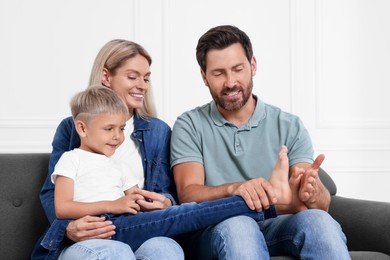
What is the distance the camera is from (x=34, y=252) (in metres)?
2.04

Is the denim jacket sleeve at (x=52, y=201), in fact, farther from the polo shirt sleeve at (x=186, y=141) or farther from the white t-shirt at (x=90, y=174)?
the polo shirt sleeve at (x=186, y=141)

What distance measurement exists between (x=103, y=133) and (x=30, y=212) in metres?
0.51

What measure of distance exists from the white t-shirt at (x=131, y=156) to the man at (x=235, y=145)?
0.13 meters

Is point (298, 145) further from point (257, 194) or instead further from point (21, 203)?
point (21, 203)

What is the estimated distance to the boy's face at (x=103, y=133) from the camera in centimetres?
197

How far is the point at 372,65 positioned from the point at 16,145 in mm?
2006

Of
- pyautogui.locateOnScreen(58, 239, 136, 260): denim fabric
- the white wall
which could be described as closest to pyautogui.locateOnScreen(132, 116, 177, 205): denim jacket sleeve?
pyautogui.locateOnScreen(58, 239, 136, 260): denim fabric

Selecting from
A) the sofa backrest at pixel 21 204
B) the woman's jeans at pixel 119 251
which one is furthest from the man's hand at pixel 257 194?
the sofa backrest at pixel 21 204

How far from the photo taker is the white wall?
120 inches

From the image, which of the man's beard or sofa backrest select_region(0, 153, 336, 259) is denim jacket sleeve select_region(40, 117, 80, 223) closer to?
sofa backrest select_region(0, 153, 336, 259)

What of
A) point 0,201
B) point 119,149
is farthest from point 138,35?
point 0,201

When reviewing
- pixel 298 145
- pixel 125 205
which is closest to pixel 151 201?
pixel 125 205

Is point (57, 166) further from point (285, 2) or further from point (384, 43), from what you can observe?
point (384, 43)

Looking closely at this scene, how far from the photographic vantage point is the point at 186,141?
223 cm
